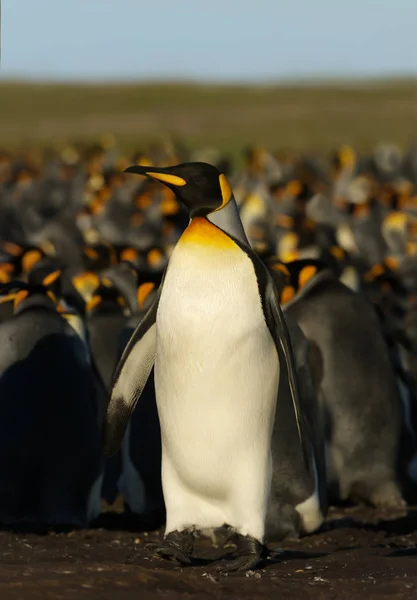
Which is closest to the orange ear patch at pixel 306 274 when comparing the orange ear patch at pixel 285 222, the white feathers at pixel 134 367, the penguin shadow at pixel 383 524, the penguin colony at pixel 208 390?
the penguin colony at pixel 208 390

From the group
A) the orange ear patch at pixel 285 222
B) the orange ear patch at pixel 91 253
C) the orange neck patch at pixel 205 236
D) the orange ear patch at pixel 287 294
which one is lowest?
the orange ear patch at pixel 91 253

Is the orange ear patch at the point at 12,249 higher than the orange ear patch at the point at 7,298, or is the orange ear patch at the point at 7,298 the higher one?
the orange ear patch at the point at 7,298

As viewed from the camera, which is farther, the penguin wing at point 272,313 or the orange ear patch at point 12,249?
the orange ear patch at point 12,249

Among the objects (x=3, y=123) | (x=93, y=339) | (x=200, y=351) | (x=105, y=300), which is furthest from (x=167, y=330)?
(x=3, y=123)

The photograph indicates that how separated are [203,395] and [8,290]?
2.07 m

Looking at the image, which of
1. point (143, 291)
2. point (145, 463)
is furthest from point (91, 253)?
point (145, 463)

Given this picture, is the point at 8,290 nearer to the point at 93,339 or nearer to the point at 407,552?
the point at 93,339

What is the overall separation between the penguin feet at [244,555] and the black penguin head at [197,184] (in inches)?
39.5

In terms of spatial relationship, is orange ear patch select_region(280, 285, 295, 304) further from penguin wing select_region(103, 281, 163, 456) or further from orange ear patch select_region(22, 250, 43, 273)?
orange ear patch select_region(22, 250, 43, 273)

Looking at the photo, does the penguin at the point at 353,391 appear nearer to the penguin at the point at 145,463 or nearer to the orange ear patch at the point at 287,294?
the orange ear patch at the point at 287,294

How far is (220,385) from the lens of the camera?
158 inches

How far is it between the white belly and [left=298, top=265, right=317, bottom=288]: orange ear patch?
216 centimetres

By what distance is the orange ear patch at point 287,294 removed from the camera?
6117 millimetres

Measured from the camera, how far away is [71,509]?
17.2 feet
